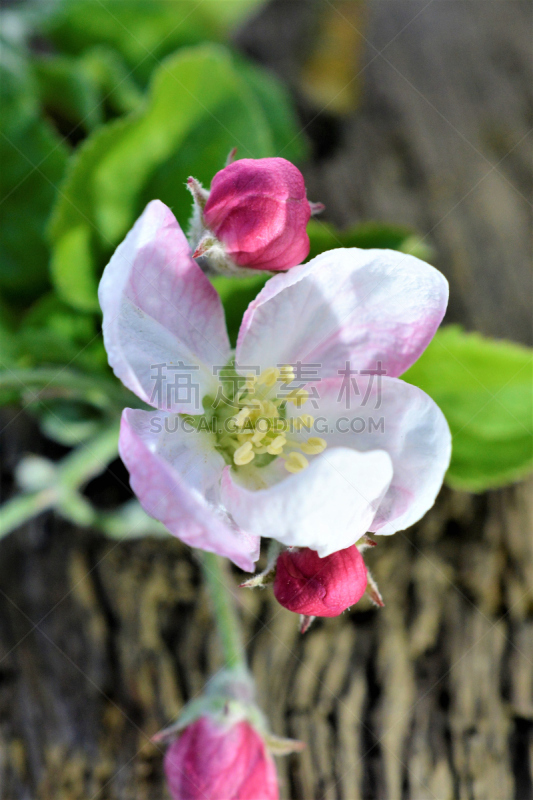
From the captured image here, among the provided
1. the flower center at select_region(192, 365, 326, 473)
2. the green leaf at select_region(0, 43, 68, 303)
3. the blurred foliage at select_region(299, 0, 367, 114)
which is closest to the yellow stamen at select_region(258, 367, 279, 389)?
the flower center at select_region(192, 365, 326, 473)

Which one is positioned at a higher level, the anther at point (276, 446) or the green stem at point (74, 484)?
the anther at point (276, 446)

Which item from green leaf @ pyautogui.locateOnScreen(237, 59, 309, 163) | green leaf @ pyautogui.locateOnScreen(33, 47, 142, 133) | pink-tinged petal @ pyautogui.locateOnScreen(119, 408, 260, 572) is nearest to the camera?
pink-tinged petal @ pyautogui.locateOnScreen(119, 408, 260, 572)

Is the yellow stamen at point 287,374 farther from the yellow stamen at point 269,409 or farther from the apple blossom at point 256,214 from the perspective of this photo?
the apple blossom at point 256,214

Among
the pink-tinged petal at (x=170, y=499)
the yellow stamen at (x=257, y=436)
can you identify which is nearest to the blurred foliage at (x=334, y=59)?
the yellow stamen at (x=257, y=436)

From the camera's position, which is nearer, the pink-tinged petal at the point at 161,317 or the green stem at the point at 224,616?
the pink-tinged petal at the point at 161,317

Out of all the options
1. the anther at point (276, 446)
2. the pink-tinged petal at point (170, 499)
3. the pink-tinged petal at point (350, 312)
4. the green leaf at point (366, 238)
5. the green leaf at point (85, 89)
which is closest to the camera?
the pink-tinged petal at point (170, 499)

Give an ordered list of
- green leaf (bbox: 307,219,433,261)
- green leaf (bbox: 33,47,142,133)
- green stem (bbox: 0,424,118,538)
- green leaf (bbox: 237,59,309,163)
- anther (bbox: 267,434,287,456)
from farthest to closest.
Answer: green leaf (bbox: 237,59,309,163), green leaf (bbox: 33,47,142,133), green stem (bbox: 0,424,118,538), green leaf (bbox: 307,219,433,261), anther (bbox: 267,434,287,456)

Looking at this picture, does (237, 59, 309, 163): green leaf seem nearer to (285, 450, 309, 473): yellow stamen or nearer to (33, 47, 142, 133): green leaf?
(33, 47, 142, 133): green leaf
